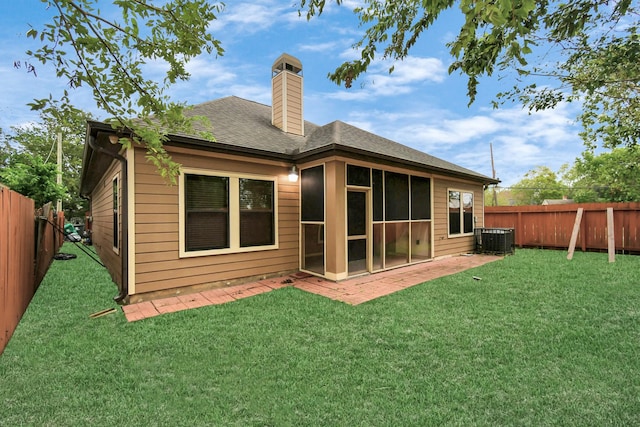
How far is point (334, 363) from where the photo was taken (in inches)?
98.6

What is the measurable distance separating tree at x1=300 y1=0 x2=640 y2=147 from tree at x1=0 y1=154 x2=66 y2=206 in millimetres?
12570

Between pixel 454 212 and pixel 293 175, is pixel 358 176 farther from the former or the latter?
pixel 454 212

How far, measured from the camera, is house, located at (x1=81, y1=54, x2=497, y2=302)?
4.36 m

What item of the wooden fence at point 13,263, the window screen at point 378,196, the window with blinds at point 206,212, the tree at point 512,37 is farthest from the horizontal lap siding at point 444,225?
the wooden fence at point 13,263

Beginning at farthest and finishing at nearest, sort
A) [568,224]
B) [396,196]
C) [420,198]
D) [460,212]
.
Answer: [568,224] → [460,212] → [420,198] → [396,196]

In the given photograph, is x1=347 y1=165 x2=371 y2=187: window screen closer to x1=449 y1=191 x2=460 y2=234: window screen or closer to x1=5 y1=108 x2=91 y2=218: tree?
x1=449 y1=191 x2=460 y2=234: window screen

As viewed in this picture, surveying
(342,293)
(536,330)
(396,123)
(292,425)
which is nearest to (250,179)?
(342,293)

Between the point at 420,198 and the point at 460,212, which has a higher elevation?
the point at 420,198

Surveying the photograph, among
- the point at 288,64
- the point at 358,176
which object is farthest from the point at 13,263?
the point at 288,64

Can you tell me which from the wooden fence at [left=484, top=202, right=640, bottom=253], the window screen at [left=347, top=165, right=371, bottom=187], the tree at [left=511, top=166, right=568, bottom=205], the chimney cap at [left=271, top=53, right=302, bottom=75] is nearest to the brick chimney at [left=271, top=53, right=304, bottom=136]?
the chimney cap at [left=271, top=53, right=302, bottom=75]

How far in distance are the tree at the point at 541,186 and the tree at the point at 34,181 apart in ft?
128

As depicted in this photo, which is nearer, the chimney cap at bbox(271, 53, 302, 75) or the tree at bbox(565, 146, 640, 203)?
the chimney cap at bbox(271, 53, 302, 75)

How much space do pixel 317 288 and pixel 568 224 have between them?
9.96m

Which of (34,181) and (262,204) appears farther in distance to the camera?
(34,181)
